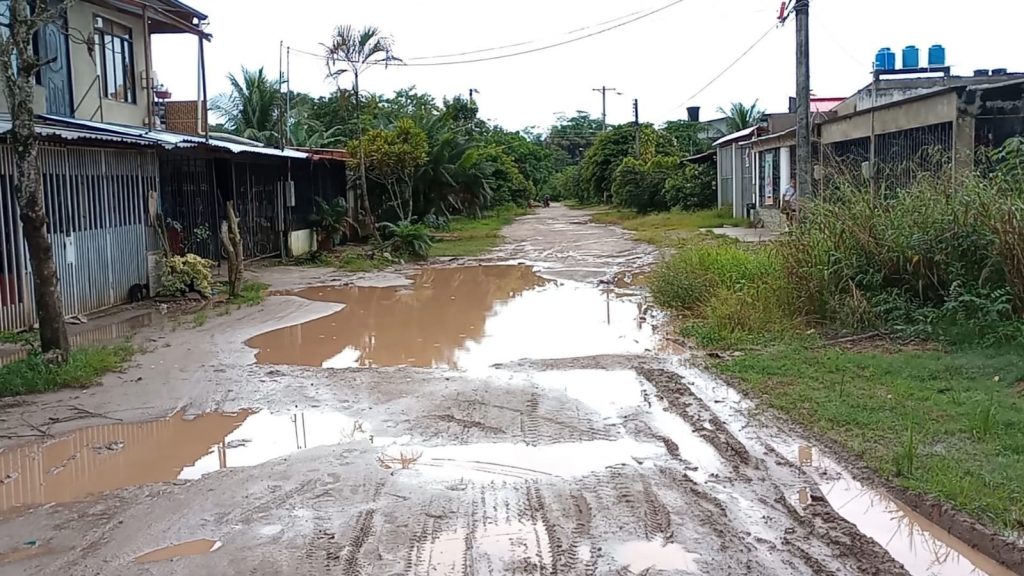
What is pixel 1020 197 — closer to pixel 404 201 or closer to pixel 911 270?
pixel 911 270

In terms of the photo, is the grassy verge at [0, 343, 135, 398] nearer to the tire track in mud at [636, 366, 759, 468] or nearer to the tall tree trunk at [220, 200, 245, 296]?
the tire track in mud at [636, 366, 759, 468]

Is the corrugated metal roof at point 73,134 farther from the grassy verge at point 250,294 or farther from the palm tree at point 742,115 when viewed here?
the palm tree at point 742,115

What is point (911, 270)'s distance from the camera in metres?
9.83

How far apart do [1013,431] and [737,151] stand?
87.0ft

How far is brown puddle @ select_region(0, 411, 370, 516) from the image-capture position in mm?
5898

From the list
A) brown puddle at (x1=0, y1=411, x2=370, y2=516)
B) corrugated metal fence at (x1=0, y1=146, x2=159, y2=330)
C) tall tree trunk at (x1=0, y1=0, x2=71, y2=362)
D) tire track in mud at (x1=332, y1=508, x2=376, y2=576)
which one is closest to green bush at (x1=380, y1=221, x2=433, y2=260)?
corrugated metal fence at (x1=0, y1=146, x2=159, y2=330)

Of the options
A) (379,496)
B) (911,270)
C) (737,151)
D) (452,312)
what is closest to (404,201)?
(737,151)

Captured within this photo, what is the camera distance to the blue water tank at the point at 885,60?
2783cm

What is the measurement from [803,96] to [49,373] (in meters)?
12.7

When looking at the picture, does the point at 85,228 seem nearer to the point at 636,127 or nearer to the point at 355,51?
the point at 355,51

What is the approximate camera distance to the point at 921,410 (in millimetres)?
6730

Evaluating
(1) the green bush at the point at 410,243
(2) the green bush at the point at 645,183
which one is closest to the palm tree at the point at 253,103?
(1) the green bush at the point at 410,243

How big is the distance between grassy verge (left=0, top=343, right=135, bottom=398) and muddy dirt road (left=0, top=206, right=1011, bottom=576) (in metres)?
0.26

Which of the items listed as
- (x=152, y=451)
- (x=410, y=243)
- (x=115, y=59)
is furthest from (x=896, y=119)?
(x=115, y=59)
